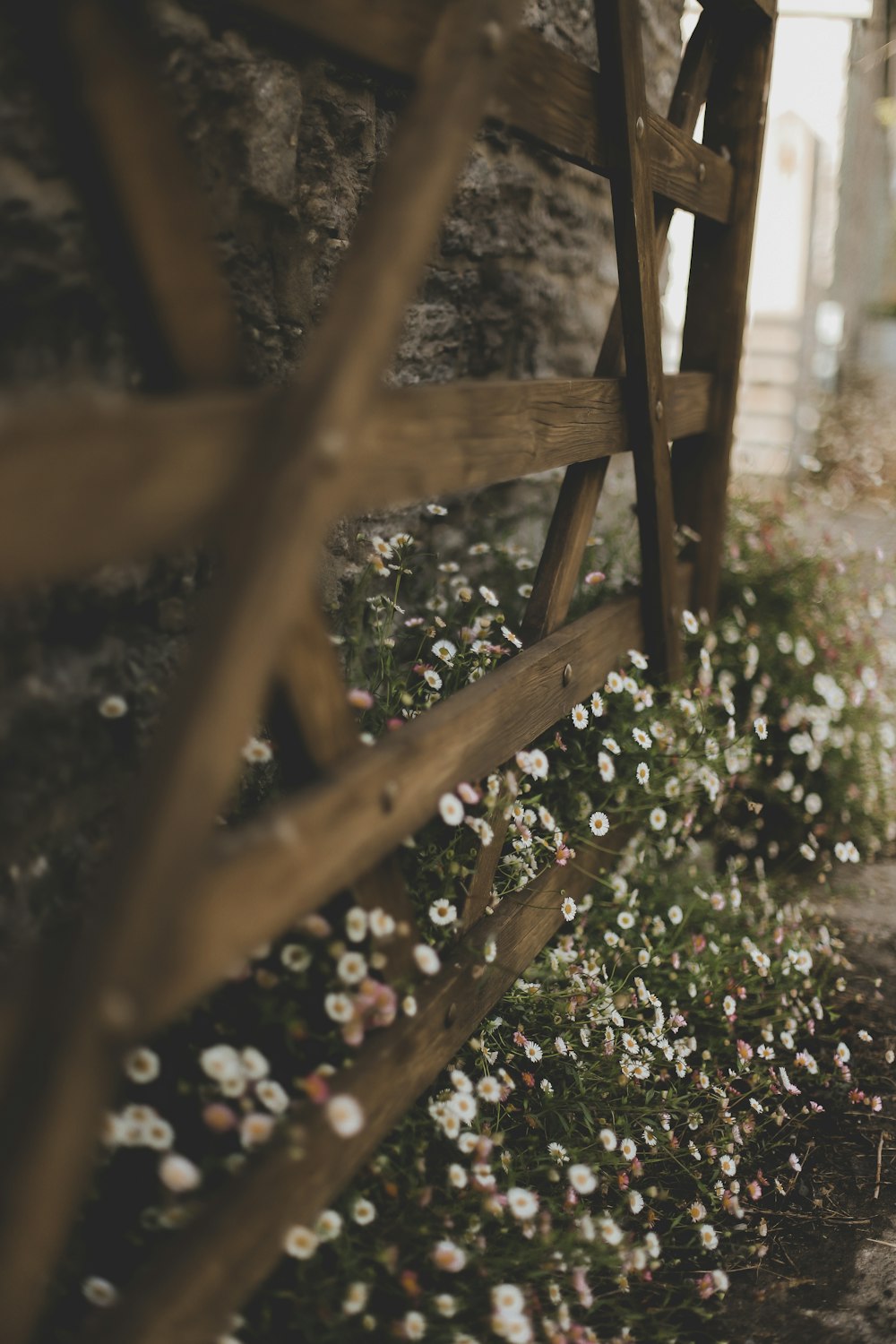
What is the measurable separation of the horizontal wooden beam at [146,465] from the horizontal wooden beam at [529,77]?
1.54ft

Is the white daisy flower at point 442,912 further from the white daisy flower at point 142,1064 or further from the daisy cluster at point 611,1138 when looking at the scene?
the white daisy flower at point 142,1064

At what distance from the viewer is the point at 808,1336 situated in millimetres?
1854

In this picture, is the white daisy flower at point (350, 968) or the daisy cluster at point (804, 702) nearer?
the white daisy flower at point (350, 968)

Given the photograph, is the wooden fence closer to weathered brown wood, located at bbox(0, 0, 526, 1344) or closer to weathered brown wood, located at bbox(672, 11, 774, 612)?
weathered brown wood, located at bbox(0, 0, 526, 1344)

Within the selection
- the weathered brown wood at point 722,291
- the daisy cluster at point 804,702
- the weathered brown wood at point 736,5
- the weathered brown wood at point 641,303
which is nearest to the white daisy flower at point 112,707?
the weathered brown wood at point 641,303

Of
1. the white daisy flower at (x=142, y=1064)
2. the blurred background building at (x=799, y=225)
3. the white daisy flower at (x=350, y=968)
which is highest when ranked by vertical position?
the blurred background building at (x=799, y=225)

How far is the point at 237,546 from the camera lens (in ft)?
3.69

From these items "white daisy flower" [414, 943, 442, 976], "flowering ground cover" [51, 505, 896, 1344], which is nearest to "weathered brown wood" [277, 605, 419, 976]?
"white daisy flower" [414, 943, 442, 976]

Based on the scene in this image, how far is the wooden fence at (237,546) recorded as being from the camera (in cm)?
101

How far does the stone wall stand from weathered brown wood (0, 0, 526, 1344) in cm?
47

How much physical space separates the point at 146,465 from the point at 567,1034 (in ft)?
5.15

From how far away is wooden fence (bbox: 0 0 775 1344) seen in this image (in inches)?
39.6

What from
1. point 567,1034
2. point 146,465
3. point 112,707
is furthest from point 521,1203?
point 146,465

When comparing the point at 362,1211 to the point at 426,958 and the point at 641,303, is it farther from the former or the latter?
the point at 641,303
